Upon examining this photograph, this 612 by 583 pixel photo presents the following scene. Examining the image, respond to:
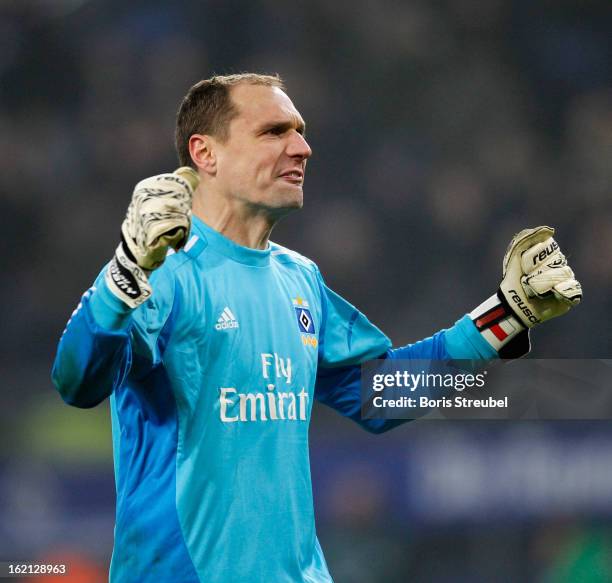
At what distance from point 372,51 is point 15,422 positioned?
255cm

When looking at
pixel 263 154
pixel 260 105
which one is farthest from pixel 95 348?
pixel 260 105

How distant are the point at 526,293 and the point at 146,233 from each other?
1217 millimetres

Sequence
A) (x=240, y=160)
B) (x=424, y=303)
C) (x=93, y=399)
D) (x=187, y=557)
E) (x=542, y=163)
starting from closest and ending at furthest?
(x=93, y=399) < (x=187, y=557) < (x=240, y=160) < (x=424, y=303) < (x=542, y=163)

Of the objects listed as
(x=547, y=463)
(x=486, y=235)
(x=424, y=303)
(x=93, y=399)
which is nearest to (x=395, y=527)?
(x=547, y=463)

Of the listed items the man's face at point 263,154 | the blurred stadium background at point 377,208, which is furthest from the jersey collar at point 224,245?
the blurred stadium background at point 377,208

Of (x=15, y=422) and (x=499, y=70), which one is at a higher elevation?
(x=499, y=70)

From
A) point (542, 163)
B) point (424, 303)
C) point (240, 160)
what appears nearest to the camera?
point (240, 160)

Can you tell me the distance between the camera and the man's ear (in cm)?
253

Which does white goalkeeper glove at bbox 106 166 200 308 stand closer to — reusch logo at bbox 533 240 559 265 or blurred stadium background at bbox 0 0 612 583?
reusch logo at bbox 533 240 559 265

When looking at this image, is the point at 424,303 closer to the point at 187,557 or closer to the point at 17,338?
the point at 17,338

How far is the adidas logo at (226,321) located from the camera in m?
2.25

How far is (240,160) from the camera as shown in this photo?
2482 mm

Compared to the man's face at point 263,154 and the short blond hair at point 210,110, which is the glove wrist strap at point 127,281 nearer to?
the man's face at point 263,154

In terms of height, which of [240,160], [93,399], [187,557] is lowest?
[187,557]
